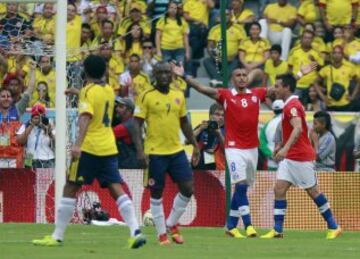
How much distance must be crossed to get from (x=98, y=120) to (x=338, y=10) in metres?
12.3

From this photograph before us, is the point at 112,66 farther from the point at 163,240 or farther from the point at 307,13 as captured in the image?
the point at 163,240

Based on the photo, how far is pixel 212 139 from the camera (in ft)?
75.8

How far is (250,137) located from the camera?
19719mm

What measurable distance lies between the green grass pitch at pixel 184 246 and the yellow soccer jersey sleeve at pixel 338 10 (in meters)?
7.94

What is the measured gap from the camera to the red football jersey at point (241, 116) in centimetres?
1970

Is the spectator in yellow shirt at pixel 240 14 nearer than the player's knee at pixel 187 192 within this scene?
No

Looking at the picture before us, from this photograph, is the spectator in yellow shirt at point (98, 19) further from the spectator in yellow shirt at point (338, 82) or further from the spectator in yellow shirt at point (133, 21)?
the spectator in yellow shirt at point (338, 82)

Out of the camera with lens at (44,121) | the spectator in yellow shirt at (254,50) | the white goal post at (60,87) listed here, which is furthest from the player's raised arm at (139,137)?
the spectator in yellow shirt at (254,50)

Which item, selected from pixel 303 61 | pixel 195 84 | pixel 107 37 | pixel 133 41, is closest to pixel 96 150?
pixel 195 84

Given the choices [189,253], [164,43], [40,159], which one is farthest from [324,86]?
[189,253]

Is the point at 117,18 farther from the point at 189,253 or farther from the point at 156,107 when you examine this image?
the point at 189,253

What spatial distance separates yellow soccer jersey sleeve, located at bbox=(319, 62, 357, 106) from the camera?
2669 cm

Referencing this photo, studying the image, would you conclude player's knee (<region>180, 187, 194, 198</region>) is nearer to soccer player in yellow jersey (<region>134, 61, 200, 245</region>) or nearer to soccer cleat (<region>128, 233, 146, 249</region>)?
soccer player in yellow jersey (<region>134, 61, 200, 245</region>)

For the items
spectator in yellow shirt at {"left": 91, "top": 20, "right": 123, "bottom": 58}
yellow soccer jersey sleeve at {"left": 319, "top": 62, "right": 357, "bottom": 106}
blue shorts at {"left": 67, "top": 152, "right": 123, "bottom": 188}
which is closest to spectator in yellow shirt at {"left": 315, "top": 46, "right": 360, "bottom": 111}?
yellow soccer jersey sleeve at {"left": 319, "top": 62, "right": 357, "bottom": 106}
